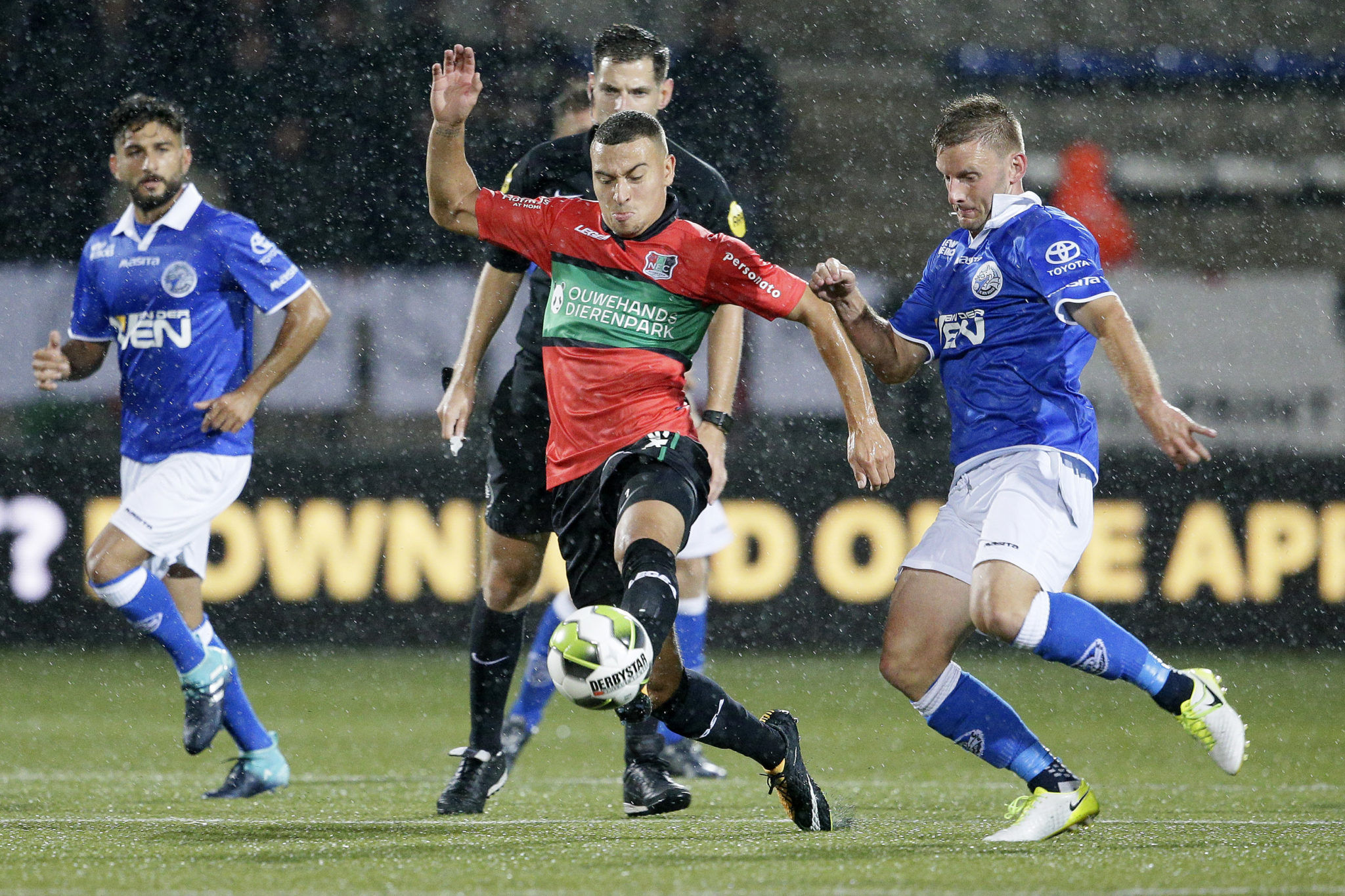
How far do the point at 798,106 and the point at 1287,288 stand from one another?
436cm

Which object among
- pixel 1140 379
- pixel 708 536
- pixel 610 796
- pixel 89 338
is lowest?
pixel 610 796

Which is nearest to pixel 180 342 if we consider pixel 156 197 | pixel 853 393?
pixel 156 197

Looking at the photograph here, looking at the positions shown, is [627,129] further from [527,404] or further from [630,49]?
[527,404]

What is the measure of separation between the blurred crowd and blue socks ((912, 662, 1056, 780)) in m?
6.77

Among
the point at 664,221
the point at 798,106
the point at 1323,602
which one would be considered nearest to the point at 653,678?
the point at 664,221

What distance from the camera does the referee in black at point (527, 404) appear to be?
449 cm

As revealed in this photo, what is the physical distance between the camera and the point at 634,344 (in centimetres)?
406

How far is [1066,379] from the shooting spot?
408 cm

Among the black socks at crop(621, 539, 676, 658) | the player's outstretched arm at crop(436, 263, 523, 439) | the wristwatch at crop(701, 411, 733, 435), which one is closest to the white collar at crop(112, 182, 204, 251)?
the player's outstretched arm at crop(436, 263, 523, 439)

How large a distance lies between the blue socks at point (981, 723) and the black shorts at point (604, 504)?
71 cm

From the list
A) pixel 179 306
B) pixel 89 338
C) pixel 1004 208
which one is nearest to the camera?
pixel 1004 208

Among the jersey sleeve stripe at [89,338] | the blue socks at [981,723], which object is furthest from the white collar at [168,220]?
the blue socks at [981,723]

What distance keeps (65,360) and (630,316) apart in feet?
6.51

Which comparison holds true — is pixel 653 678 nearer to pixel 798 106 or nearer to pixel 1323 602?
pixel 1323 602
